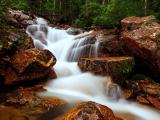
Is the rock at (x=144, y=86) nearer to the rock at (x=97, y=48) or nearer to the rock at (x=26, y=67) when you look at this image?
the rock at (x=97, y=48)

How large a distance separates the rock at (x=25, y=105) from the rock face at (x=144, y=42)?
13.4 ft

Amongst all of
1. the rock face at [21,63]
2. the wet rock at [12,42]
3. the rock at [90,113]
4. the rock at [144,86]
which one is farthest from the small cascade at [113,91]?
the wet rock at [12,42]

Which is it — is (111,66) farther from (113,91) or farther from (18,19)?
(18,19)

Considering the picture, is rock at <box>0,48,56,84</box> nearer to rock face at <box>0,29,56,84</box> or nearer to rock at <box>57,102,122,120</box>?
rock face at <box>0,29,56,84</box>

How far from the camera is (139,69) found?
12383 millimetres

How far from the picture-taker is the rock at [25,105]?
7977mm

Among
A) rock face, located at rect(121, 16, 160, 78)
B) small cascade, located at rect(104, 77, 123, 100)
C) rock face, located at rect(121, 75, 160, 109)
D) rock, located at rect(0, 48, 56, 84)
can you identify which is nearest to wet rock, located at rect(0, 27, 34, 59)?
rock, located at rect(0, 48, 56, 84)

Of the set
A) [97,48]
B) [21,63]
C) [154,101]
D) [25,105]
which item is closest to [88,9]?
[97,48]

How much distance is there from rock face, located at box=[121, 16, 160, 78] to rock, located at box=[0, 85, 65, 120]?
4.07m

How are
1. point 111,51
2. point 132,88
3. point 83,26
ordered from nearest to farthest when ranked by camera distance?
point 132,88, point 111,51, point 83,26

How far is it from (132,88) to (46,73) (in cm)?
324

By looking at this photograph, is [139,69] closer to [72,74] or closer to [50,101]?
[72,74]

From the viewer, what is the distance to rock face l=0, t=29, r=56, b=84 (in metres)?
10.1

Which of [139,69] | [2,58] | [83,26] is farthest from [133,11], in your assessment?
[2,58]
